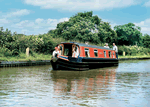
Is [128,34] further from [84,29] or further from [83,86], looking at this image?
[83,86]

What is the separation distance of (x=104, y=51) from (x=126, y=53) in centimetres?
2499

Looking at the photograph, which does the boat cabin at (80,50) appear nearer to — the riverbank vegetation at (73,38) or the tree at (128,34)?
the riverbank vegetation at (73,38)

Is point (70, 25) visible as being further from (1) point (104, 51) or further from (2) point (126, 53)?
(1) point (104, 51)

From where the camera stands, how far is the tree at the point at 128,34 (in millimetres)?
62812

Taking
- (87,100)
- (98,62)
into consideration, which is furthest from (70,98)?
(98,62)

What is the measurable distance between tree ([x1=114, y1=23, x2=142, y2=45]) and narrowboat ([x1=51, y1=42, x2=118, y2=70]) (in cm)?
4174

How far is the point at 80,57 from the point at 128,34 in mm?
48055

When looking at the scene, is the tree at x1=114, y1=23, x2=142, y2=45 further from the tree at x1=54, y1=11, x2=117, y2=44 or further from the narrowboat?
the narrowboat

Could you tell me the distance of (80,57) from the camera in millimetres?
16922


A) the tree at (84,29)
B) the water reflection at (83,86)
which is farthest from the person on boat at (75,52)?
the tree at (84,29)

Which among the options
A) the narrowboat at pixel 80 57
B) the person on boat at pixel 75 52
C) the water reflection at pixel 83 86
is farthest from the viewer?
the person on boat at pixel 75 52

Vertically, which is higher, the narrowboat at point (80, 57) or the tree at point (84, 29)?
the tree at point (84, 29)

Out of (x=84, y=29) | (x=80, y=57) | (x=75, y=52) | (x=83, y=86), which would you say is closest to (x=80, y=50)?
(x=75, y=52)

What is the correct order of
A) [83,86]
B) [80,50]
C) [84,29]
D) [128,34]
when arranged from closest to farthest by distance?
[83,86] < [80,50] < [84,29] < [128,34]
